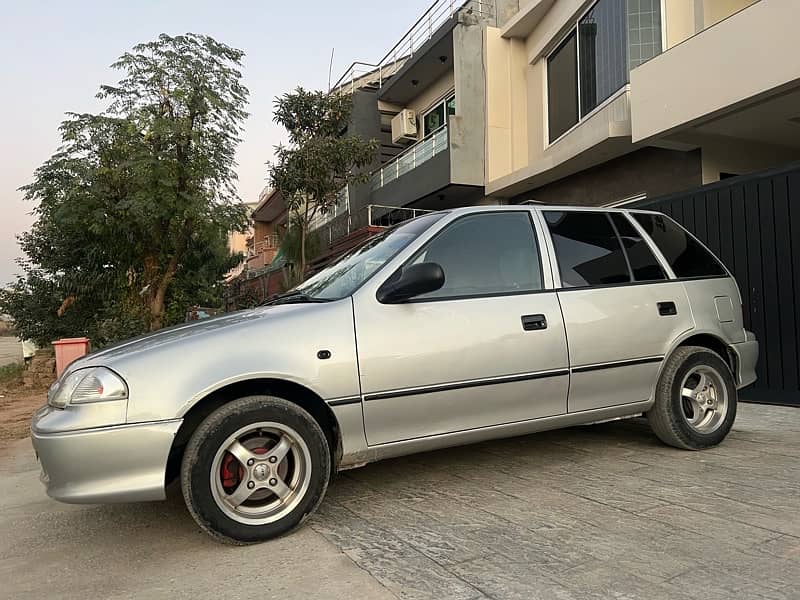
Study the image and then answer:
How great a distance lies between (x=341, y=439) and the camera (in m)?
3.33

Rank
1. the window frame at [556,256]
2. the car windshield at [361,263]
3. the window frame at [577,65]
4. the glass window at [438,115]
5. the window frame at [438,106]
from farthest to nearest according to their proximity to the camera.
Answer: the glass window at [438,115] < the window frame at [438,106] < the window frame at [577,65] < the window frame at [556,256] < the car windshield at [361,263]

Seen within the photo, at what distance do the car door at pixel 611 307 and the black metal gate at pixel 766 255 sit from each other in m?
2.81

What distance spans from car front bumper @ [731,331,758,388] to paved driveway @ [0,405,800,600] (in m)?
0.55

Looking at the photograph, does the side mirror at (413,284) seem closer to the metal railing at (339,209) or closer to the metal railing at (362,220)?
the metal railing at (362,220)

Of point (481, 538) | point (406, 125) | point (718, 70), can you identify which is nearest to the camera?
point (481, 538)

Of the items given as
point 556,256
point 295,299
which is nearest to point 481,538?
point 295,299

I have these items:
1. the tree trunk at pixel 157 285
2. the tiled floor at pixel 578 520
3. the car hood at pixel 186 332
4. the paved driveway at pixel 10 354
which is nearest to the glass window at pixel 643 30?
the tiled floor at pixel 578 520

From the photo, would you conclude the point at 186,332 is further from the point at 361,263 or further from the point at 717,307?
the point at 717,307

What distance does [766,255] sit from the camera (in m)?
6.63

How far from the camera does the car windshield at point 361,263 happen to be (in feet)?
12.3

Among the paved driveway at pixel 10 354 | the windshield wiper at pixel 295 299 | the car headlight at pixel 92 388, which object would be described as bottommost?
the paved driveway at pixel 10 354

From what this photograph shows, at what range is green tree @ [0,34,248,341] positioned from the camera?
12.7 metres

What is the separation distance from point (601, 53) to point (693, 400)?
28.4 ft

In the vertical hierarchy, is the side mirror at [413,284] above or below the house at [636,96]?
below
